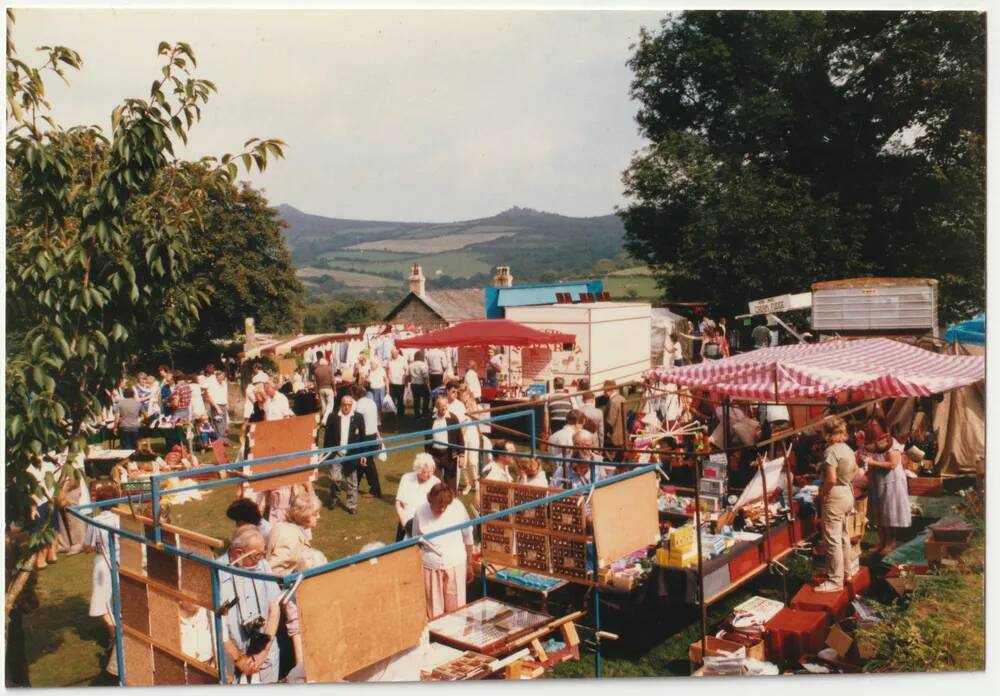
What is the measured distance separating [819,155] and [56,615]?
54.9 feet

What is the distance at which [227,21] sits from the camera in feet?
Result: 22.9

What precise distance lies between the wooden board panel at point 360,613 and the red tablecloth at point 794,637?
3.18 metres

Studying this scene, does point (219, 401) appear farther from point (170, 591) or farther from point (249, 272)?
point (249, 272)

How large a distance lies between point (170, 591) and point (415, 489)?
258 centimetres

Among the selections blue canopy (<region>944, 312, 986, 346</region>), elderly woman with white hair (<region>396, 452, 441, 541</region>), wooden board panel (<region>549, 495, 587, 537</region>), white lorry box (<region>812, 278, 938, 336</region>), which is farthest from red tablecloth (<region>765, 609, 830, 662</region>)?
white lorry box (<region>812, 278, 938, 336</region>)

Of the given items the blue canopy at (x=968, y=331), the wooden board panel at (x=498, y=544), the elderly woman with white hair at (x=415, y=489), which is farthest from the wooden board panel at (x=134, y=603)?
the blue canopy at (x=968, y=331)

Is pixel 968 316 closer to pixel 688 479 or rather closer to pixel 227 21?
pixel 688 479

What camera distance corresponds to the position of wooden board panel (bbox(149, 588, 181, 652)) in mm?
5129

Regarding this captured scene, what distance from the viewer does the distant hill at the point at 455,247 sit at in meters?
18.0

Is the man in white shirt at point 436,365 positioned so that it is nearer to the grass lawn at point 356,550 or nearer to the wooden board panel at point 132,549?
the grass lawn at point 356,550

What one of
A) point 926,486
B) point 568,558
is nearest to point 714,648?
point 568,558

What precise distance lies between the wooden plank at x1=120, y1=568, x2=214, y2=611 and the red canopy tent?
1045 cm

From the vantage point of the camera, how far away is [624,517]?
6449mm

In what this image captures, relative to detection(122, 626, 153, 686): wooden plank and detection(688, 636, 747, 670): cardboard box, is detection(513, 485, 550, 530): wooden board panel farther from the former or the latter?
detection(122, 626, 153, 686): wooden plank
